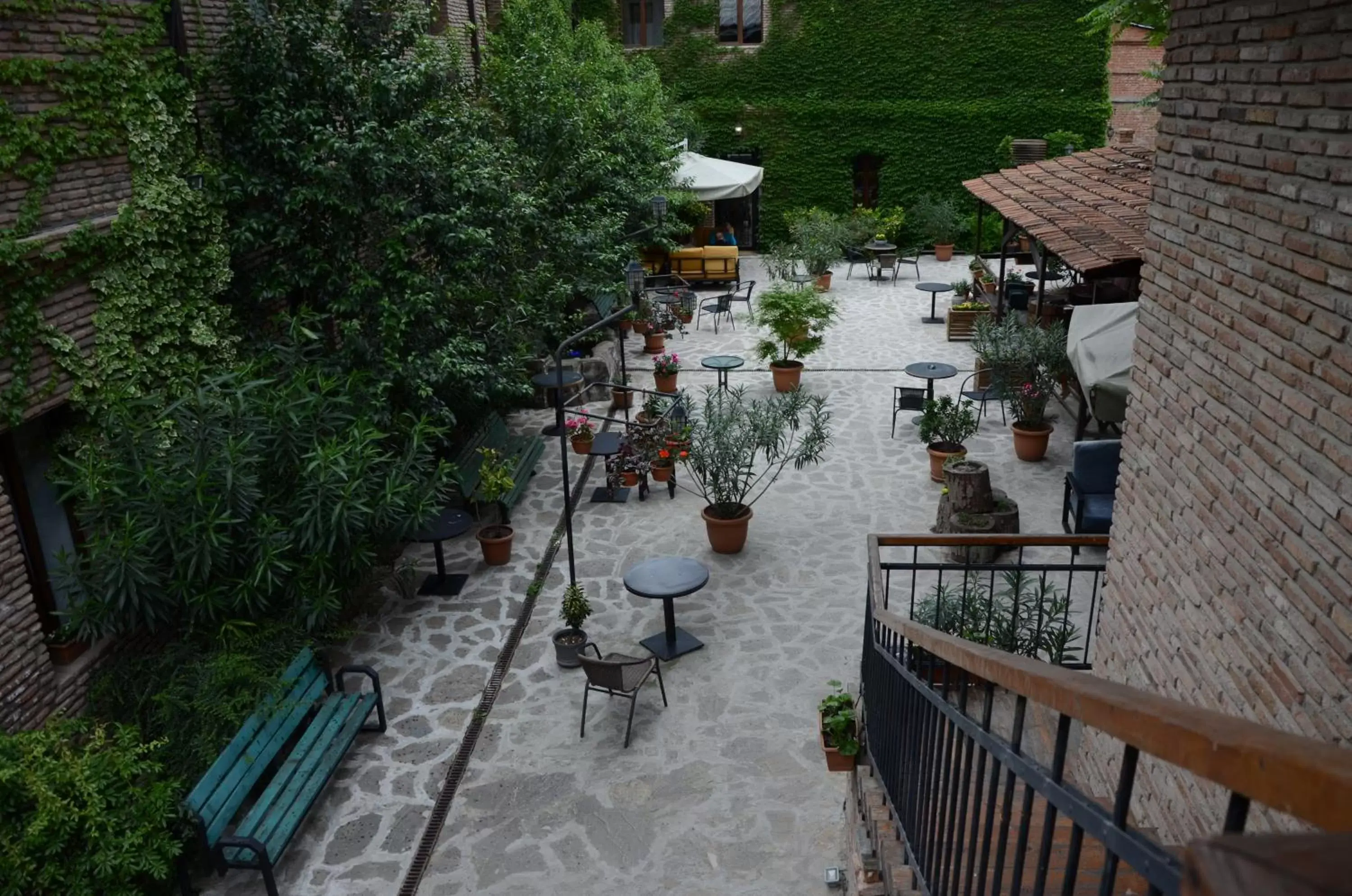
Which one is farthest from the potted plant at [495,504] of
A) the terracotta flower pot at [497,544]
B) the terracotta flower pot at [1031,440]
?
the terracotta flower pot at [1031,440]

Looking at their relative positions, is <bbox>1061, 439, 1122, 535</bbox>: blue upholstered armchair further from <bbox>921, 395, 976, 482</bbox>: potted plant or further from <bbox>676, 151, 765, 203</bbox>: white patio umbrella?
<bbox>676, 151, 765, 203</bbox>: white patio umbrella

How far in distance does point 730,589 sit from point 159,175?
19.9ft

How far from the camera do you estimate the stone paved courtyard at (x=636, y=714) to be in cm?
639

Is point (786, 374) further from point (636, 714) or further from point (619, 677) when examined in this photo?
point (619, 677)

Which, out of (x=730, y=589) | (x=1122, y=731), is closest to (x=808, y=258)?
(x=730, y=589)

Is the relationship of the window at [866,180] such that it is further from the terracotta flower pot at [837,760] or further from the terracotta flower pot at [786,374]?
the terracotta flower pot at [837,760]

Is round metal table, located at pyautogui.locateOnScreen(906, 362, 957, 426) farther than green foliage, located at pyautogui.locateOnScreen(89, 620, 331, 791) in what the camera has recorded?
Yes

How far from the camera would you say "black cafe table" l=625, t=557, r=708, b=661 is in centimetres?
827

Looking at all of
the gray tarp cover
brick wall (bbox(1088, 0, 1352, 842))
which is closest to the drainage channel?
brick wall (bbox(1088, 0, 1352, 842))

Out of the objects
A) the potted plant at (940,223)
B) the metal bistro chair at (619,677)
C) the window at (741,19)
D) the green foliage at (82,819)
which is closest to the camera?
the green foliage at (82,819)

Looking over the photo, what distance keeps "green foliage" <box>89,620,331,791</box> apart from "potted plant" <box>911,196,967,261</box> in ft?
71.3

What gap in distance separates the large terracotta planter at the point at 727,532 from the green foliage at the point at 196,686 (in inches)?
160

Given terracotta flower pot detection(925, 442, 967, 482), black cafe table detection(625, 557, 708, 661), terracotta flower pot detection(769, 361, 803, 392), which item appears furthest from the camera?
terracotta flower pot detection(769, 361, 803, 392)

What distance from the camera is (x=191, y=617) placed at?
7227 millimetres
